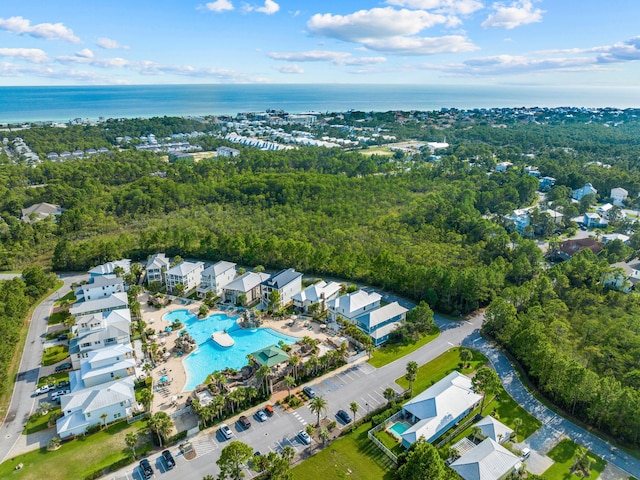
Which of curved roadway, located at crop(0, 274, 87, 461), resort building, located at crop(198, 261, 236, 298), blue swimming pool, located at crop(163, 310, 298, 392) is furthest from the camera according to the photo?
resort building, located at crop(198, 261, 236, 298)

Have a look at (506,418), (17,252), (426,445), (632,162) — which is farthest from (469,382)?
(632,162)

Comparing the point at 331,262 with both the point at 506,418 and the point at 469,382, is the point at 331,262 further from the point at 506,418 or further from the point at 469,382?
the point at 506,418

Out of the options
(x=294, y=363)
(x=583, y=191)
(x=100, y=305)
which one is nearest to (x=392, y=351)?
(x=294, y=363)

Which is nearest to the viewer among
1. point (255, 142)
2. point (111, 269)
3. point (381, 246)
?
point (111, 269)

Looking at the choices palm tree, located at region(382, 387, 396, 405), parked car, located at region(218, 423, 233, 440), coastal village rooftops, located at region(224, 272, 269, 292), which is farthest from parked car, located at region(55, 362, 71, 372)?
palm tree, located at region(382, 387, 396, 405)

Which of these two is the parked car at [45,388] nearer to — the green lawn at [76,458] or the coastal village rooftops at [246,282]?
the green lawn at [76,458]

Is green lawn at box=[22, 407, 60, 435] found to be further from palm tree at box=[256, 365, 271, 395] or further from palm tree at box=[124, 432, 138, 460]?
palm tree at box=[256, 365, 271, 395]

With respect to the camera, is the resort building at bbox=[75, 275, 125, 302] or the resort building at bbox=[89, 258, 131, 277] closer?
the resort building at bbox=[75, 275, 125, 302]
